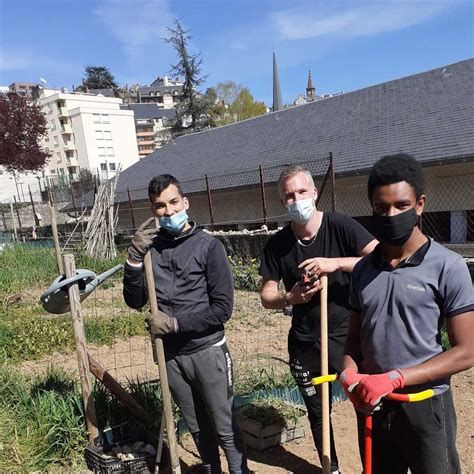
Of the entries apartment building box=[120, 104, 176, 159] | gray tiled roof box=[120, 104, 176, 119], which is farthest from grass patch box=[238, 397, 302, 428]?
gray tiled roof box=[120, 104, 176, 119]

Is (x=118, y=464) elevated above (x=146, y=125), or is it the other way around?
(x=146, y=125)

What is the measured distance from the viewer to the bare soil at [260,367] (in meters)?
3.20

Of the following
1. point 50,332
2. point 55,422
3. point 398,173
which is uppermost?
point 398,173

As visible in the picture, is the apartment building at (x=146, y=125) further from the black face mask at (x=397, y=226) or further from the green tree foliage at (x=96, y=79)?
the black face mask at (x=397, y=226)

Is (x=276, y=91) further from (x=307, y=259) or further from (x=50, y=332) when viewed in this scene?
(x=307, y=259)

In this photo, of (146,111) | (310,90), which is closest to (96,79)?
(146,111)

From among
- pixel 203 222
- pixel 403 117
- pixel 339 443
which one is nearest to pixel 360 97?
pixel 403 117

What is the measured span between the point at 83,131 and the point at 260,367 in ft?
165

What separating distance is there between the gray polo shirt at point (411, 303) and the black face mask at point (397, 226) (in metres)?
0.08

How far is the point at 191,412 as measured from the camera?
2.58 metres

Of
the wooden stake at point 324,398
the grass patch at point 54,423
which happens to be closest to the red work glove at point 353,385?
the wooden stake at point 324,398

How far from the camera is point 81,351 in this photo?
304cm

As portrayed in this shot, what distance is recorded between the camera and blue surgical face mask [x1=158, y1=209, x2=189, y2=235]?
2471 mm

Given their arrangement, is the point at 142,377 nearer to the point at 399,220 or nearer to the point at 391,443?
the point at 391,443
